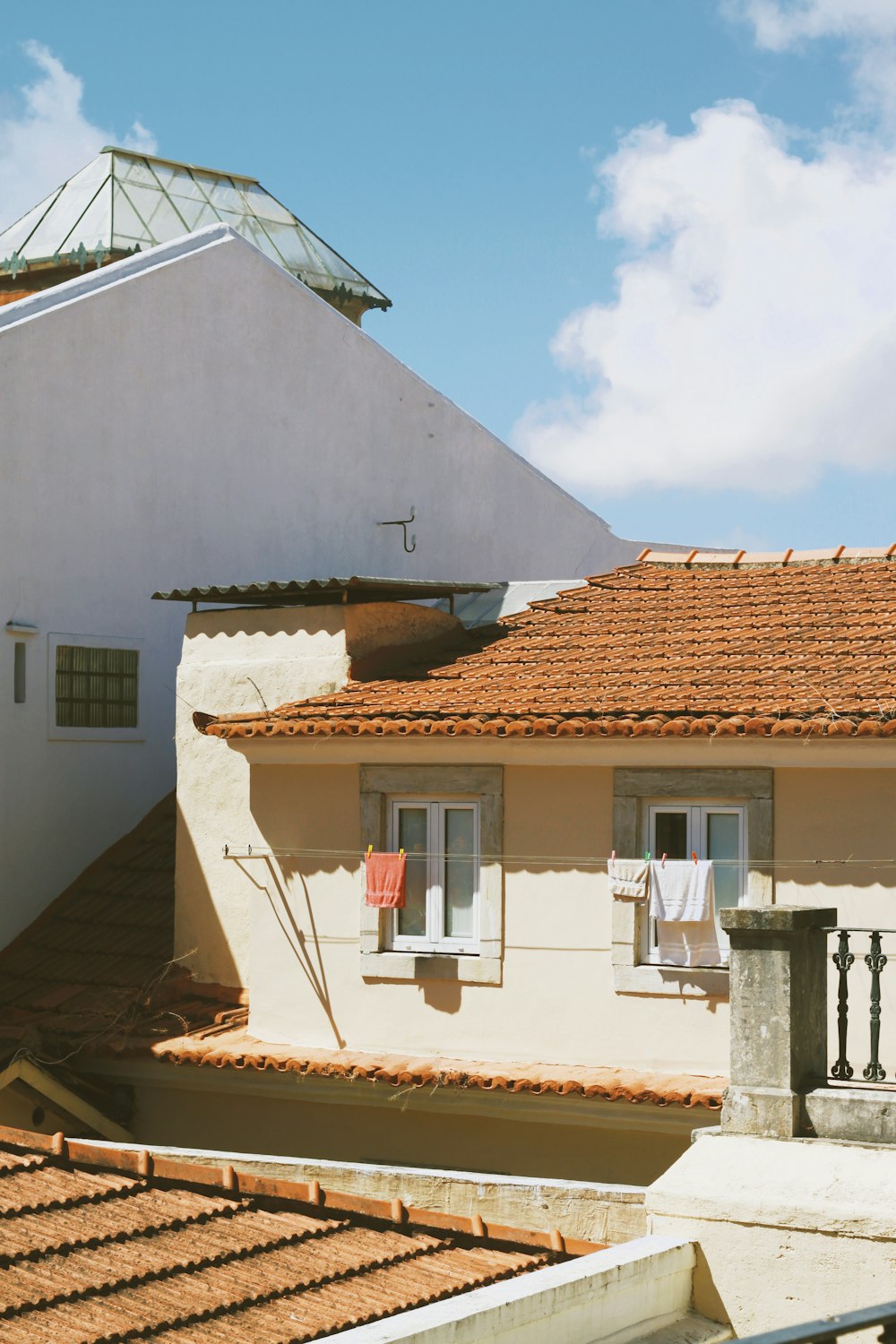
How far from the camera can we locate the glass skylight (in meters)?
22.5

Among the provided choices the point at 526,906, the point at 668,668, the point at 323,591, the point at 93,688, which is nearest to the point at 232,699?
the point at 323,591

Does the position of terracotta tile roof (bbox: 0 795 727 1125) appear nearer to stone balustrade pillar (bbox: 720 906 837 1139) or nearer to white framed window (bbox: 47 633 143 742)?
white framed window (bbox: 47 633 143 742)

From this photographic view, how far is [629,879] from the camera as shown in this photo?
1342 cm

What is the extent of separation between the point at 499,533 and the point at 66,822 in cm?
838

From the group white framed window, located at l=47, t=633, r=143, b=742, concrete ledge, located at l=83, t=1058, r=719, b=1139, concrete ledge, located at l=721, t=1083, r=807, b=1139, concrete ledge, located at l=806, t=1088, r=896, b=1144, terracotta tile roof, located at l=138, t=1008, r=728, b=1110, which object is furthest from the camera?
white framed window, located at l=47, t=633, r=143, b=742

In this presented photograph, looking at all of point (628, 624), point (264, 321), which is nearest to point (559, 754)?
point (628, 624)

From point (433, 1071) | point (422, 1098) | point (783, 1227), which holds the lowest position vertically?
point (422, 1098)

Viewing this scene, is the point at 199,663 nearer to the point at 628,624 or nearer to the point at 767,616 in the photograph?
the point at 628,624

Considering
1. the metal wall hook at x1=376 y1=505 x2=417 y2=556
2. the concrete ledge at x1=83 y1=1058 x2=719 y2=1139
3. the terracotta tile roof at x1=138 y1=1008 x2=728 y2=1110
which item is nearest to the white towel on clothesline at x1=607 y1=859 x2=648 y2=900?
the terracotta tile roof at x1=138 y1=1008 x2=728 y2=1110

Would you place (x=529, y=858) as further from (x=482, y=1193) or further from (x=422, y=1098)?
(x=482, y=1193)

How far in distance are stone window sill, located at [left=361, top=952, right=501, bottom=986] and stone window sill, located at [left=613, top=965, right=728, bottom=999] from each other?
1099 mm

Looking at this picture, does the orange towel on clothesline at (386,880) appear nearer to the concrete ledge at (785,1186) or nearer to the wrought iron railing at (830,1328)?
the concrete ledge at (785,1186)

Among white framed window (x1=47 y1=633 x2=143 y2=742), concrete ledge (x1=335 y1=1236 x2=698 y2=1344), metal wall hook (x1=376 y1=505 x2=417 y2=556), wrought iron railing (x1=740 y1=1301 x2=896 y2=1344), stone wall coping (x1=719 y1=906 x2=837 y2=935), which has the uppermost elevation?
metal wall hook (x1=376 y1=505 x2=417 y2=556)

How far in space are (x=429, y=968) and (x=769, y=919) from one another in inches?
263
